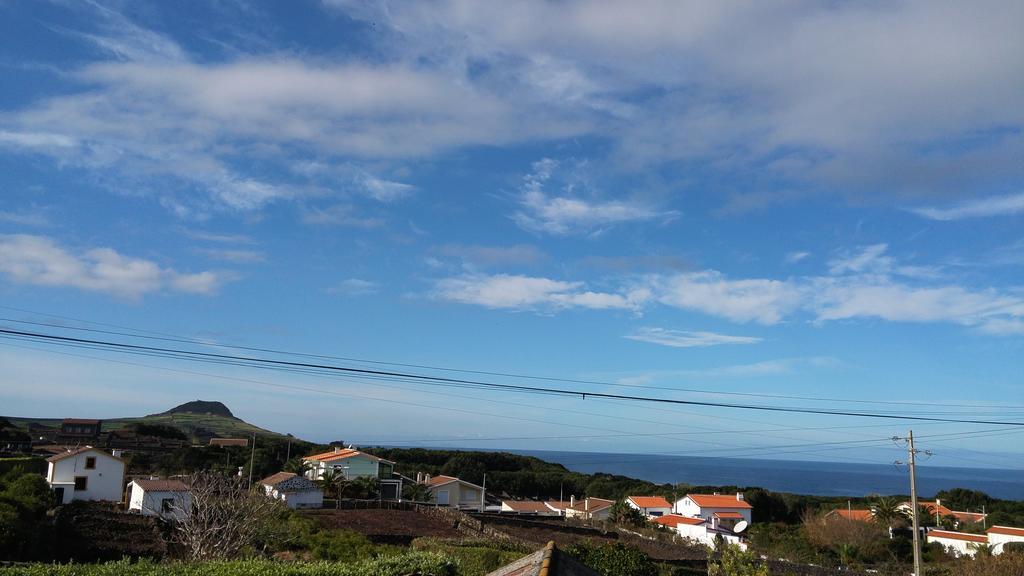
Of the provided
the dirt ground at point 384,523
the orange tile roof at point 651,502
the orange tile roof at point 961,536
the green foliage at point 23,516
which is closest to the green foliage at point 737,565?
the green foliage at point 23,516

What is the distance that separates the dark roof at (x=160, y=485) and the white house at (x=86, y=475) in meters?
3.87

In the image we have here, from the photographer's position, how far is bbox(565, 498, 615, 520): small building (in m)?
64.5

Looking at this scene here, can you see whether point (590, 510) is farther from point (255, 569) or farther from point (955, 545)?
point (255, 569)

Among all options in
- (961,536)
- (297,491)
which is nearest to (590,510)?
(297,491)

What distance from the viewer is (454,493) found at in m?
65.1

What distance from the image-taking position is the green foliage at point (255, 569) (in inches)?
457

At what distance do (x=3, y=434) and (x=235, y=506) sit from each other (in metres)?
71.6

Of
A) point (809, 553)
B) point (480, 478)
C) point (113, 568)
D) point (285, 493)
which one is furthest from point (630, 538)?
point (480, 478)

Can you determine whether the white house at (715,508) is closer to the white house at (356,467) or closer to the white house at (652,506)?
the white house at (652,506)

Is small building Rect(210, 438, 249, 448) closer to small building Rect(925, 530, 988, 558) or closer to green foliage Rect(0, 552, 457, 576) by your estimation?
small building Rect(925, 530, 988, 558)

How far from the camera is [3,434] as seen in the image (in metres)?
78.4

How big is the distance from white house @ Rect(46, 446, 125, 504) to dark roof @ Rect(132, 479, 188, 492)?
3866mm

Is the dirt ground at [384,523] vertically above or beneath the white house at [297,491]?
beneath

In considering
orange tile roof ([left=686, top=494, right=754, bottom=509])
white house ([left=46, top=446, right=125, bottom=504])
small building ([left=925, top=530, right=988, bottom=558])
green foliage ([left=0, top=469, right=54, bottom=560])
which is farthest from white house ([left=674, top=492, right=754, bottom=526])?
green foliage ([left=0, top=469, right=54, bottom=560])
